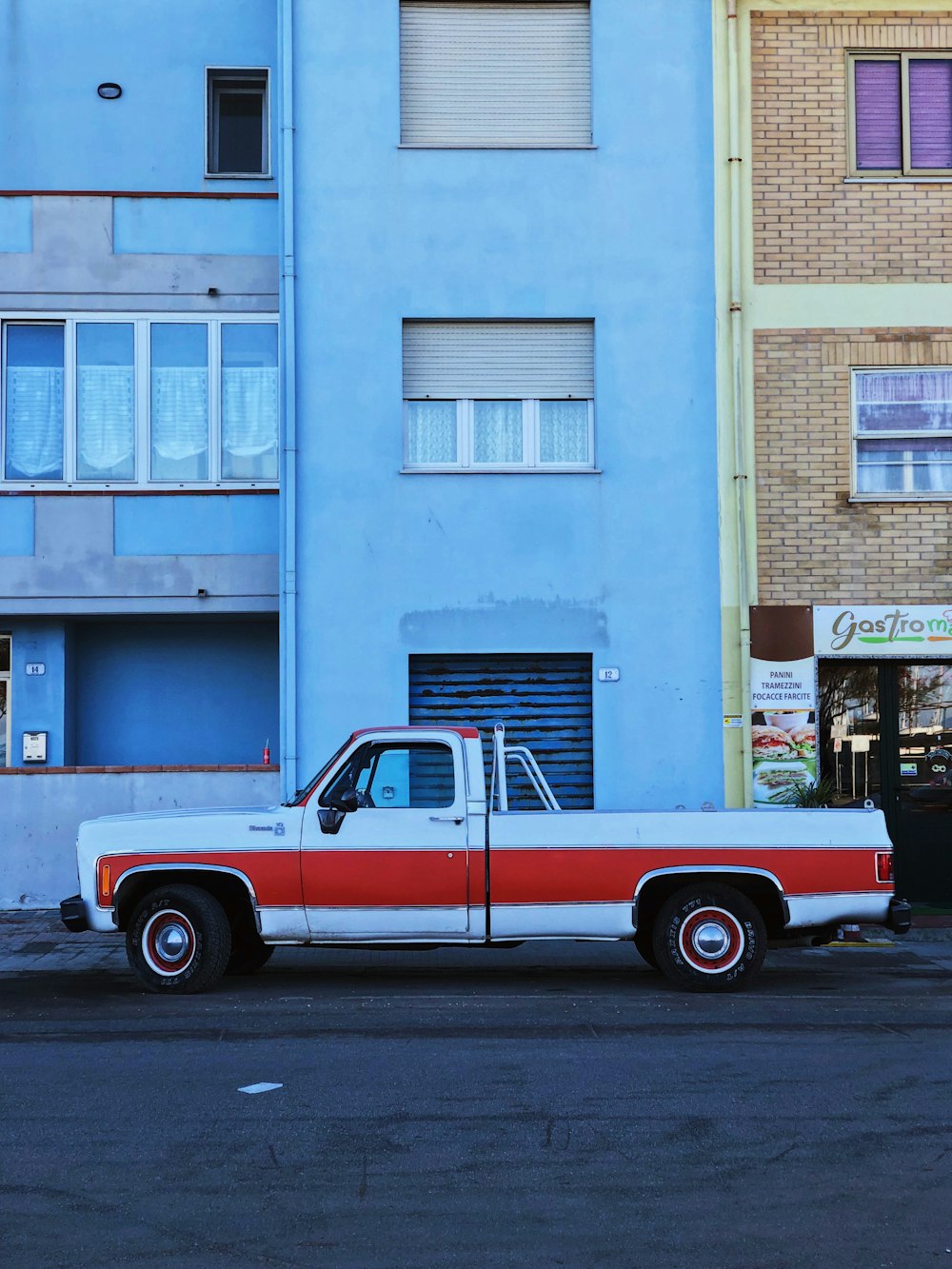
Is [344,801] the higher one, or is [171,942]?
[344,801]

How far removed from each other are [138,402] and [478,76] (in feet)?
16.0

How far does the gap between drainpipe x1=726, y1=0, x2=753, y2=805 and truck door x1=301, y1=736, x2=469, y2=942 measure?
5.46 metres

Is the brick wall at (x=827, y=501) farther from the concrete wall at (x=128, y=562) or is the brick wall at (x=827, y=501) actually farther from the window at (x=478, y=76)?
the concrete wall at (x=128, y=562)

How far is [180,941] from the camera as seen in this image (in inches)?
402

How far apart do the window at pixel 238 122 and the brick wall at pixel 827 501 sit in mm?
5962

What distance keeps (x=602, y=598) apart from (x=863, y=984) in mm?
5394

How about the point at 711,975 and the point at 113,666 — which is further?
the point at 113,666

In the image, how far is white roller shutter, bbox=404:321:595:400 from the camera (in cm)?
1541

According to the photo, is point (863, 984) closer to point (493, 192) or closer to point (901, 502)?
point (901, 502)

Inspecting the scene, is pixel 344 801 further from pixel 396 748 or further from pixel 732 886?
pixel 732 886

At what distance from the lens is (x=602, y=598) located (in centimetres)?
1510

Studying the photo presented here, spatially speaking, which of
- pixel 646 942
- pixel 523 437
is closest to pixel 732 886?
pixel 646 942

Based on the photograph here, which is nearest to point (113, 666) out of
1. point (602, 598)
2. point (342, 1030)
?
point (602, 598)

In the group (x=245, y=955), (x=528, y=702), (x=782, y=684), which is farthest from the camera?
(x=528, y=702)
